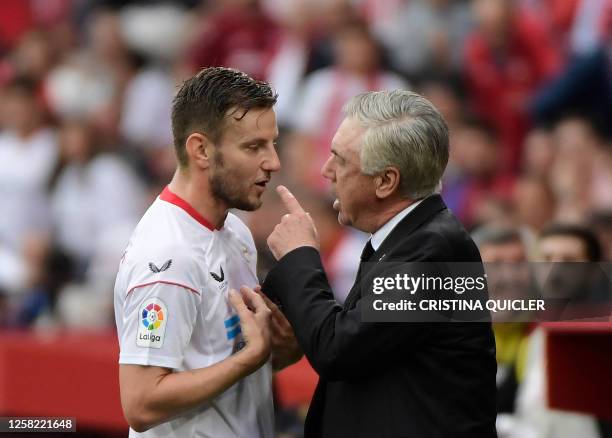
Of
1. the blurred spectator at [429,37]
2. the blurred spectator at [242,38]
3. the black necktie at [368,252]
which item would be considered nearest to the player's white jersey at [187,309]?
the black necktie at [368,252]

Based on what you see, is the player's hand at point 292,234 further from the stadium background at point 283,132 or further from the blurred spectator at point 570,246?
the blurred spectator at point 570,246

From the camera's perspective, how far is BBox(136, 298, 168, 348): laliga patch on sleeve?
335 centimetres

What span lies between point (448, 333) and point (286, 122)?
5.60m

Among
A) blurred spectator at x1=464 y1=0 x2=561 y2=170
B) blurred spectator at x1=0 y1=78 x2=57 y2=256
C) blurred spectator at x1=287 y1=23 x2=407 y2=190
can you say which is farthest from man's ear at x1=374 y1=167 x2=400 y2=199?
blurred spectator at x1=0 y1=78 x2=57 y2=256

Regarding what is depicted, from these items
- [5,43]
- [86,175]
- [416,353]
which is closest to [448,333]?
[416,353]

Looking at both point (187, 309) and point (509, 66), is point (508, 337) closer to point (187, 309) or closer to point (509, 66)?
point (187, 309)

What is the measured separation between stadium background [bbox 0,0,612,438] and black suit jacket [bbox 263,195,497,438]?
0.61 metres

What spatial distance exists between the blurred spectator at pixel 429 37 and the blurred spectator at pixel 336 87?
16 cm

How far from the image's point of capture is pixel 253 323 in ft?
11.5

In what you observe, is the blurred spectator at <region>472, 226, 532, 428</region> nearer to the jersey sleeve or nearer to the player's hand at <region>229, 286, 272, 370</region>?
the player's hand at <region>229, 286, 272, 370</region>

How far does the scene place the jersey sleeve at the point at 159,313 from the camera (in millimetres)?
3357

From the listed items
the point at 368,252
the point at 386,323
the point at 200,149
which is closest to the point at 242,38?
the point at 200,149

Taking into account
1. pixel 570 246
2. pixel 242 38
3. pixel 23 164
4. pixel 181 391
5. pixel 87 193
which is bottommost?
pixel 181 391

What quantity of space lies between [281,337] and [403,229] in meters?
0.56
